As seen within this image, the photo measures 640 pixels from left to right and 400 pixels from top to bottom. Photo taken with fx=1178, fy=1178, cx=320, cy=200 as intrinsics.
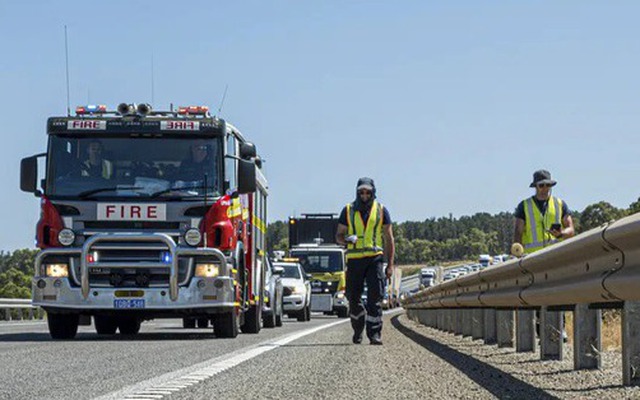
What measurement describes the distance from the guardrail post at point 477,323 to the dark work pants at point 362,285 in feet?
4.27

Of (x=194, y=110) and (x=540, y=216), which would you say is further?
(x=194, y=110)

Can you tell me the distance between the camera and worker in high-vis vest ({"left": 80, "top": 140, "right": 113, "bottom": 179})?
15.3 meters

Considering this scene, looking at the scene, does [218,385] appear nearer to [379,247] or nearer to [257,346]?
[257,346]

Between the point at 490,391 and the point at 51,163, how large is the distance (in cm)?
937

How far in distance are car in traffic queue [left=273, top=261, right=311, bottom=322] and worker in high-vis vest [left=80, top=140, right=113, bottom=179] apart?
1631 centimetres


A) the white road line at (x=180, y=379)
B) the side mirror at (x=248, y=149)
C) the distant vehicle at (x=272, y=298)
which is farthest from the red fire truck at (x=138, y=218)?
the distant vehicle at (x=272, y=298)

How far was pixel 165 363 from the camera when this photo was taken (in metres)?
9.90

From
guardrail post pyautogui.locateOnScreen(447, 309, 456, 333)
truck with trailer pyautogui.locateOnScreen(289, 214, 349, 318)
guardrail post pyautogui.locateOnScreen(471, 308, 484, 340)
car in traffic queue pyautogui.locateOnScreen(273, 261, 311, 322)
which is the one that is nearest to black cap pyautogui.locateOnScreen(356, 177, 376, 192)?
guardrail post pyautogui.locateOnScreen(471, 308, 484, 340)

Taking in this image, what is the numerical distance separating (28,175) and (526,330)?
22.9ft

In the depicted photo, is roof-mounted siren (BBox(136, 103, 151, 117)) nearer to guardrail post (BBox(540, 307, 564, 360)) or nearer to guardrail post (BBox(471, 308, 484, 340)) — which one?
guardrail post (BBox(471, 308, 484, 340))

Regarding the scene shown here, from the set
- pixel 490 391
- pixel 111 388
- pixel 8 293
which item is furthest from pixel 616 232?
pixel 8 293

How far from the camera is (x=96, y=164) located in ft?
50.4

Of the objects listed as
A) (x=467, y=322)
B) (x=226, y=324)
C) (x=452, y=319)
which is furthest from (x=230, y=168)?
(x=452, y=319)

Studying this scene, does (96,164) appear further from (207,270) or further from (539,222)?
(539,222)
